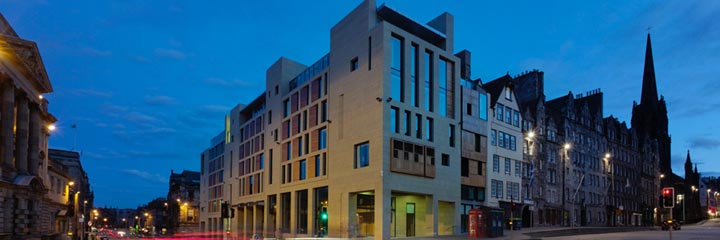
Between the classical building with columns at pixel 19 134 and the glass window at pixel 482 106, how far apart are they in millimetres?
40672

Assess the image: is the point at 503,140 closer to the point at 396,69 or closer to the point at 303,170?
the point at 396,69

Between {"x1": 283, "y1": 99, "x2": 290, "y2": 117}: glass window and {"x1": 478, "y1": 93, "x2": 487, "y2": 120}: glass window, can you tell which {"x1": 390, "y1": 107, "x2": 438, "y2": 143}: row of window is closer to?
{"x1": 478, "y1": 93, "x2": 487, "y2": 120}: glass window

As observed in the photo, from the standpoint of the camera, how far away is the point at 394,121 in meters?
47.6

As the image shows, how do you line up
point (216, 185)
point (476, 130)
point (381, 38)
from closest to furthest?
point (381, 38), point (476, 130), point (216, 185)

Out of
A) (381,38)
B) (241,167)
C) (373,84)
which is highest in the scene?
(381,38)

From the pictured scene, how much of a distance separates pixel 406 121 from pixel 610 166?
49.9m

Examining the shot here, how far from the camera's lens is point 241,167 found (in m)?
84.6

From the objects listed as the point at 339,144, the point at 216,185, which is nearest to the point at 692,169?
the point at 216,185

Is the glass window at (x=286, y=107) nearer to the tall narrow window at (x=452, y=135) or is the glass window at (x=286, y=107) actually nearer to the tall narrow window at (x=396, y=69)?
the tall narrow window at (x=396, y=69)

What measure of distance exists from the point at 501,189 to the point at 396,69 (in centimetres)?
1968

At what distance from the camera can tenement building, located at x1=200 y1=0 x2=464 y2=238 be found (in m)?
47.1

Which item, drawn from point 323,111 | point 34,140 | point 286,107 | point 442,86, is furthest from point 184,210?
point 442,86

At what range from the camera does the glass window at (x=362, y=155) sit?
47812 millimetres

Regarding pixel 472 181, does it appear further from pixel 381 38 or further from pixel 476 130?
pixel 381 38
